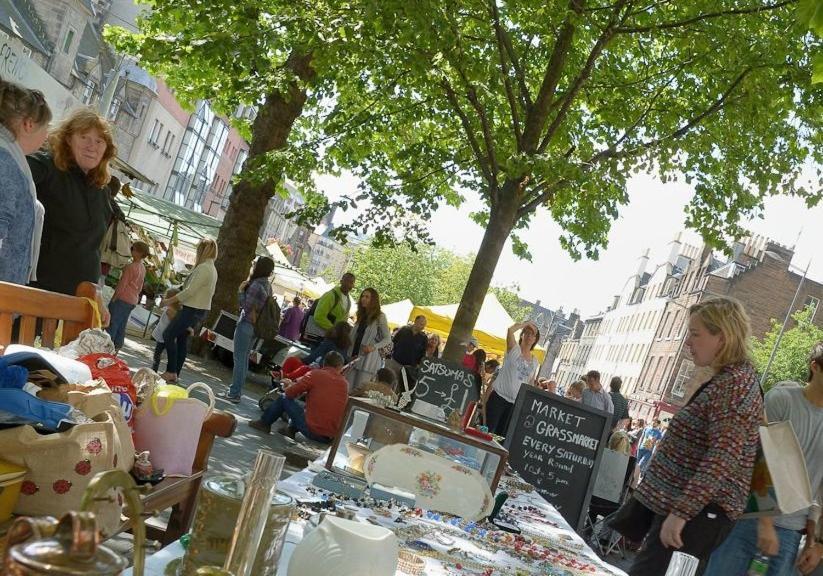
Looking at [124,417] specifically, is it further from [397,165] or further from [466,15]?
[397,165]

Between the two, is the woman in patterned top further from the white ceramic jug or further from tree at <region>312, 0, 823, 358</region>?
tree at <region>312, 0, 823, 358</region>

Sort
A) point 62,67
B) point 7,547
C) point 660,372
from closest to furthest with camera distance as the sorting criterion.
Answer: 1. point 7,547
2. point 62,67
3. point 660,372

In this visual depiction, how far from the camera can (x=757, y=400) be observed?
4379 millimetres

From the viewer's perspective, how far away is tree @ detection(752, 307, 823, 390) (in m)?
60.4

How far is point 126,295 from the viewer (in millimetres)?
11992

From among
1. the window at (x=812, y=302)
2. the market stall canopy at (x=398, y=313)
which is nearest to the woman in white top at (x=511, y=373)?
the market stall canopy at (x=398, y=313)

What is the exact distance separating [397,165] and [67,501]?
14139 mm

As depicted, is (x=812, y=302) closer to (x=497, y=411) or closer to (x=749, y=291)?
(x=749, y=291)

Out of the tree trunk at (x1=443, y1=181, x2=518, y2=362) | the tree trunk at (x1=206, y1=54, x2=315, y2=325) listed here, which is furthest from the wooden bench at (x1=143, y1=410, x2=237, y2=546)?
the tree trunk at (x1=206, y1=54, x2=315, y2=325)

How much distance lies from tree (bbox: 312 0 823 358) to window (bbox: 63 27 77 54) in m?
30.1

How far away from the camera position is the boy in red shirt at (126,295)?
1179cm

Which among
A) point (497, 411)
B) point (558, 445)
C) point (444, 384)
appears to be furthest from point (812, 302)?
point (558, 445)

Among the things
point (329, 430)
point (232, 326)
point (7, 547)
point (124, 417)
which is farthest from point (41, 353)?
point (232, 326)

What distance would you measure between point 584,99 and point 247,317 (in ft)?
18.4
